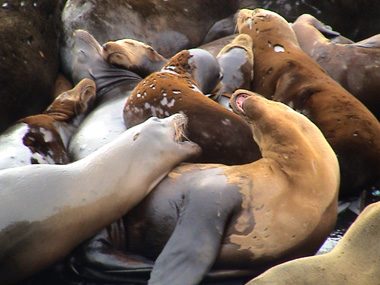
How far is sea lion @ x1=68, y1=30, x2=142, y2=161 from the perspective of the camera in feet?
15.8

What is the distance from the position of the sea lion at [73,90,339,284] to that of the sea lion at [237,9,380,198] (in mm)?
683

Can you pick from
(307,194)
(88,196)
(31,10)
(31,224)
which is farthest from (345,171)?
(31,10)

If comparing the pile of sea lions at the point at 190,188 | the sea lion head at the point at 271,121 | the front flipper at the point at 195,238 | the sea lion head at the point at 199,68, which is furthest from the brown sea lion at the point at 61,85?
the front flipper at the point at 195,238

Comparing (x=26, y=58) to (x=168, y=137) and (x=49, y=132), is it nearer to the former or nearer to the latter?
(x=49, y=132)

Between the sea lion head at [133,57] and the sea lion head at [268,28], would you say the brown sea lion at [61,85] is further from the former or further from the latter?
the sea lion head at [268,28]

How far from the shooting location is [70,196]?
3830 millimetres

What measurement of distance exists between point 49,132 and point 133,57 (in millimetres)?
1220

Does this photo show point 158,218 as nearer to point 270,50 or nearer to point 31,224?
point 31,224

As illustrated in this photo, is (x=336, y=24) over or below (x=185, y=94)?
below

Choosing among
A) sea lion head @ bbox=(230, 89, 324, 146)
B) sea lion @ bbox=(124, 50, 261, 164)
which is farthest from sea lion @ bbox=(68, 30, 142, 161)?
sea lion head @ bbox=(230, 89, 324, 146)

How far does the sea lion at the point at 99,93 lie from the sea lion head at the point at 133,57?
10 cm

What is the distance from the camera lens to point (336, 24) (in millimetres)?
7363

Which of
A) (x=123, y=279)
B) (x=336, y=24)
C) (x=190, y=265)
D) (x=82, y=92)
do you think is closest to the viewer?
(x=190, y=265)

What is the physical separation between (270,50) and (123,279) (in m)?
2.70
